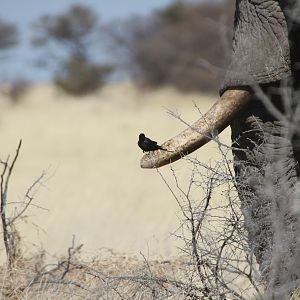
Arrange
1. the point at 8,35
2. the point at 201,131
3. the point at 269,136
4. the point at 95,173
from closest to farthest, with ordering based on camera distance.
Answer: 1. the point at 201,131
2. the point at 269,136
3. the point at 95,173
4. the point at 8,35

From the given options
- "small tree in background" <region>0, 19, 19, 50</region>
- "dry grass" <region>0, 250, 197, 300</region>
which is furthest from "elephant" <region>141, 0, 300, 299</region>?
"small tree in background" <region>0, 19, 19, 50</region>

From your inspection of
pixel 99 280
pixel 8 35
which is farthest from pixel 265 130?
pixel 8 35

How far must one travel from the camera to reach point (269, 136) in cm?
488

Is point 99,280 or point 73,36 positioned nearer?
point 99,280

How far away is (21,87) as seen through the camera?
128ft

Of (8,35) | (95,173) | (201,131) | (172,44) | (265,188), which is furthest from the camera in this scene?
(8,35)

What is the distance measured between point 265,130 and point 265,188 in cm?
37

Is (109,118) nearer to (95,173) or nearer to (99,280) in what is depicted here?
(95,173)

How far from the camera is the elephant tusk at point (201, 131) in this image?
4.77 m

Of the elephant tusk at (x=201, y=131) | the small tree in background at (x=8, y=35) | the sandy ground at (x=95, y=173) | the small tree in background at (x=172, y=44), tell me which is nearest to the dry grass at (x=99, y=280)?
the sandy ground at (x=95, y=173)

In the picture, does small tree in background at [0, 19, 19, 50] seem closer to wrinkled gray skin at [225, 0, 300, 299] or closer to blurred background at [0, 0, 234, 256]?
blurred background at [0, 0, 234, 256]

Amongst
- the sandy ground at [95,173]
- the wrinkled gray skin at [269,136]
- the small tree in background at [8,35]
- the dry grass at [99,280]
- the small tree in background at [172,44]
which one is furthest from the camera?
the small tree in background at [8,35]

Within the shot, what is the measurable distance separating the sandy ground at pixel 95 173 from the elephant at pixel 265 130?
0.27 m

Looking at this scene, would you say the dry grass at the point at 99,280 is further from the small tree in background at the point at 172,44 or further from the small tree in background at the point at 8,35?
the small tree in background at the point at 8,35
